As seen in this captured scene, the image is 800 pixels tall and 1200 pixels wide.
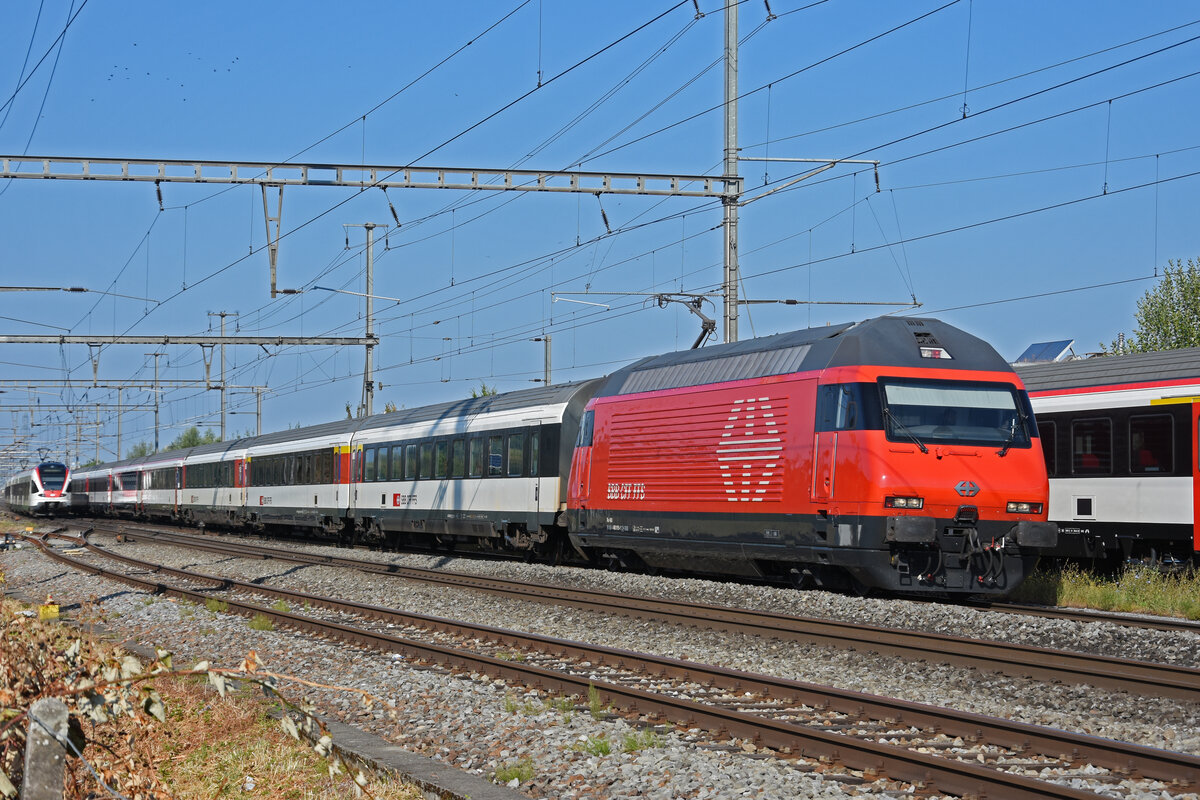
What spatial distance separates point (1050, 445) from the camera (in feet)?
62.7

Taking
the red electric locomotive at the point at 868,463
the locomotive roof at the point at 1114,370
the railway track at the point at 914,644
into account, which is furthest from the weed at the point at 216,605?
the locomotive roof at the point at 1114,370

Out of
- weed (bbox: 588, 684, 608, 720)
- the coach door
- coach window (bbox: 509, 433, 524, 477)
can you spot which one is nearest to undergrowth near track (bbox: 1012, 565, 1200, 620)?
the coach door

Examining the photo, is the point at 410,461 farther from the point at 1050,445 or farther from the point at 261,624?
the point at 1050,445

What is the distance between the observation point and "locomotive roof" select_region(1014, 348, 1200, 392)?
17562mm

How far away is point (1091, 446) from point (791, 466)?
19.2ft

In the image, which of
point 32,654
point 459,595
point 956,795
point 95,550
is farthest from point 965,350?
point 95,550

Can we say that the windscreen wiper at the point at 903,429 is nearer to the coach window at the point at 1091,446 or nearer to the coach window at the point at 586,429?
the coach window at the point at 1091,446

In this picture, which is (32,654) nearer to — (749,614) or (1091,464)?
(749,614)

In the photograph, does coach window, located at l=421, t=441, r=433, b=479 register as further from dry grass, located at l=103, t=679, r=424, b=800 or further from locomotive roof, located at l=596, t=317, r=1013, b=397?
dry grass, located at l=103, t=679, r=424, b=800

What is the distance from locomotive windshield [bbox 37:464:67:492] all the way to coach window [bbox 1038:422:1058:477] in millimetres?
54305

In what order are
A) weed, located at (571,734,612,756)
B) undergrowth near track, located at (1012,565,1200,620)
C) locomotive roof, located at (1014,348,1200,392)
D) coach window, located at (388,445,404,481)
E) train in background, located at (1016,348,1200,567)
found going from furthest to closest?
coach window, located at (388,445,404,481) → locomotive roof, located at (1014,348,1200,392) → train in background, located at (1016,348,1200,567) → undergrowth near track, located at (1012,565,1200,620) → weed, located at (571,734,612,756)

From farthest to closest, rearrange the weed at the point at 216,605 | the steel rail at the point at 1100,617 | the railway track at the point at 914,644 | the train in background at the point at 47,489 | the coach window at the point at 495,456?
the train in background at the point at 47,489, the coach window at the point at 495,456, the weed at the point at 216,605, the steel rail at the point at 1100,617, the railway track at the point at 914,644

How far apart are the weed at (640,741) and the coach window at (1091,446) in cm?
1248

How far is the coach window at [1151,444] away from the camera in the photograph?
56.3 feet
